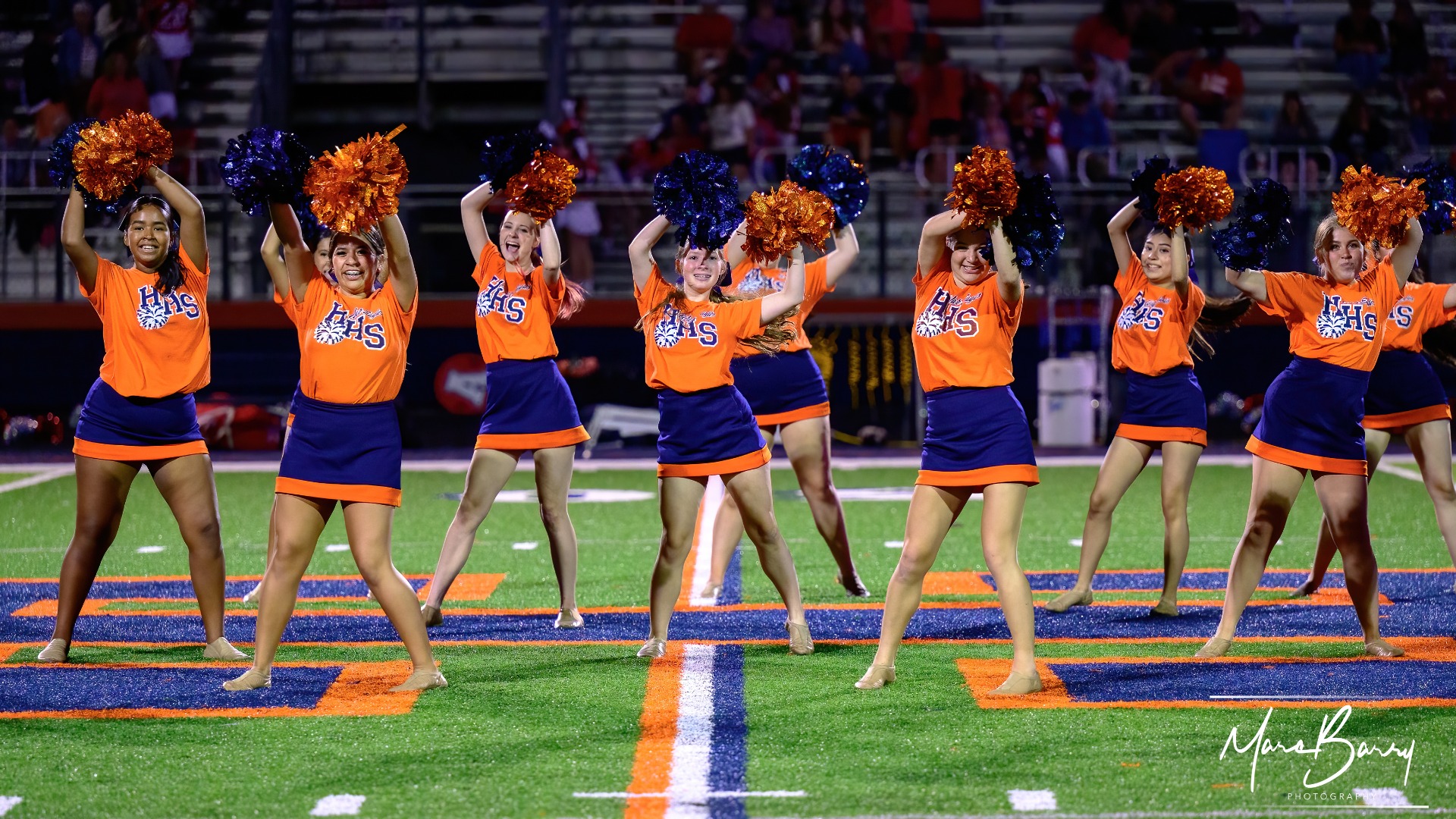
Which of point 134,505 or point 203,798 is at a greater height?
point 203,798

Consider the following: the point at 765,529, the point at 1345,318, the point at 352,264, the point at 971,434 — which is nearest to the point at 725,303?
the point at 765,529

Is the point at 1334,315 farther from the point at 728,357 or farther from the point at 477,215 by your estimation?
the point at 477,215

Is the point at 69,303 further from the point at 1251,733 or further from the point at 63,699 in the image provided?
the point at 1251,733

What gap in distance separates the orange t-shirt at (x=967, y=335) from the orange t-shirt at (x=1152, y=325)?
153 cm

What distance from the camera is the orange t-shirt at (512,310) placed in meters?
6.19

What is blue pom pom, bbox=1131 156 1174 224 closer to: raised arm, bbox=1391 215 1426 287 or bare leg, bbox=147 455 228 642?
raised arm, bbox=1391 215 1426 287

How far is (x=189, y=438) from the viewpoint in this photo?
217 inches

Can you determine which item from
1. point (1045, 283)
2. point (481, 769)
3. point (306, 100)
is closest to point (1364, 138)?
point (1045, 283)

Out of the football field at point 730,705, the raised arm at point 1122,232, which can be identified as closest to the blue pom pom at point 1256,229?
the raised arm at point 1122,232

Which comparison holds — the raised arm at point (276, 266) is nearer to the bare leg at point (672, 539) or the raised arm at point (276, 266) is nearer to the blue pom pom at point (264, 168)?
the blue pom pom at point (264, 168)

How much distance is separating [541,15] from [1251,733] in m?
16.6

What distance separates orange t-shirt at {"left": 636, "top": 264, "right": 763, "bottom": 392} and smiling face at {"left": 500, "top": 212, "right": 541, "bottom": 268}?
2.71 feet

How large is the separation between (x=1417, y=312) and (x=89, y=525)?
16.1ft

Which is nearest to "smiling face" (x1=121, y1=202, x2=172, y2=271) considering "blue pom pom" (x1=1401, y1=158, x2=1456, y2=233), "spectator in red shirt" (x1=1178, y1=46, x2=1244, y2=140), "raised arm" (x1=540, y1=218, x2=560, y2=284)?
"raised arm" (x1=540, y1=218, x2=560, y2=284)
